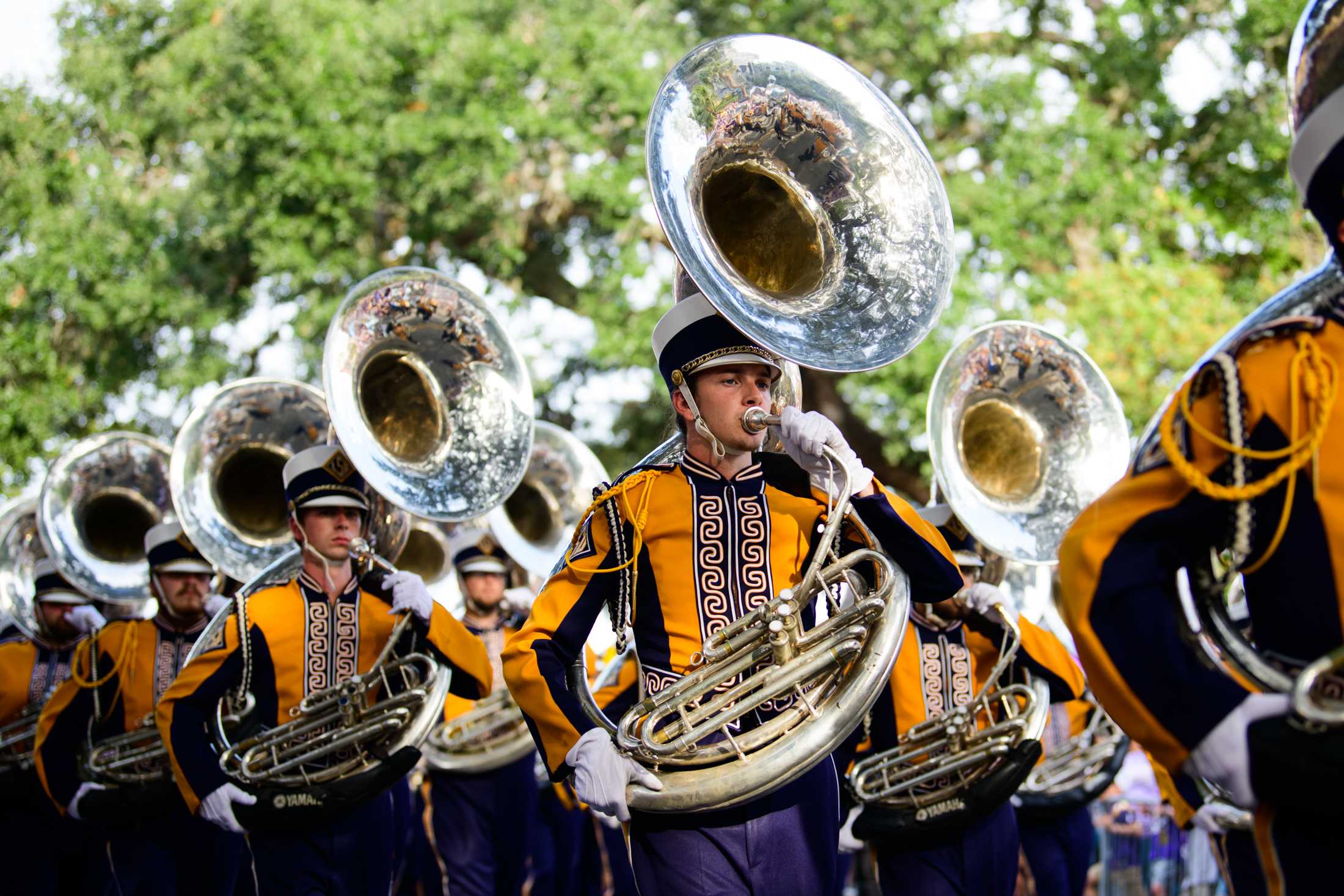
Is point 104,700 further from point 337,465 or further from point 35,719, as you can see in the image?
point 337,465

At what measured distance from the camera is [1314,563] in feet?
7.73

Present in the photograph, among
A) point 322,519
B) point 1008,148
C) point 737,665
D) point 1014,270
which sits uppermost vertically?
point 1008,148

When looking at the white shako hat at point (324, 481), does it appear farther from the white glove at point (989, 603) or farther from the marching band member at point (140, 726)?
the white glove at point (989, 603)

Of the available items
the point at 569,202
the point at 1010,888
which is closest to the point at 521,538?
the point at 1010,888

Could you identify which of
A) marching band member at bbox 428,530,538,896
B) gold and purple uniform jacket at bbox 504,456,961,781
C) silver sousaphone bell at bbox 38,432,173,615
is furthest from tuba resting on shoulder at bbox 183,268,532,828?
silver sousaphone bell at bbox 38,432,173,615

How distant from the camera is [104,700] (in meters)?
6.98

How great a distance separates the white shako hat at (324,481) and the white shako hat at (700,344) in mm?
1896

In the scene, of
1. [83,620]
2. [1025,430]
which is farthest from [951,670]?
[83,620]

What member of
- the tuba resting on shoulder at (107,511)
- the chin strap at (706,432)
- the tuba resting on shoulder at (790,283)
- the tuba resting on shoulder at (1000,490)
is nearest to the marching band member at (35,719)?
the tuba resting on shoulder at (107,511)

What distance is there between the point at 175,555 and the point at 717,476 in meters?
3.94

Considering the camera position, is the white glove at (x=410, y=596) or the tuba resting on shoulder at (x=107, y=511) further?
the tuba resting on shoulder at (x=107, y=511)

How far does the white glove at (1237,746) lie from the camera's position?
2.29 meters

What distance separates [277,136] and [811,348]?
12.8 meters

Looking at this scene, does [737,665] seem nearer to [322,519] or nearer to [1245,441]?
[1245,441]
